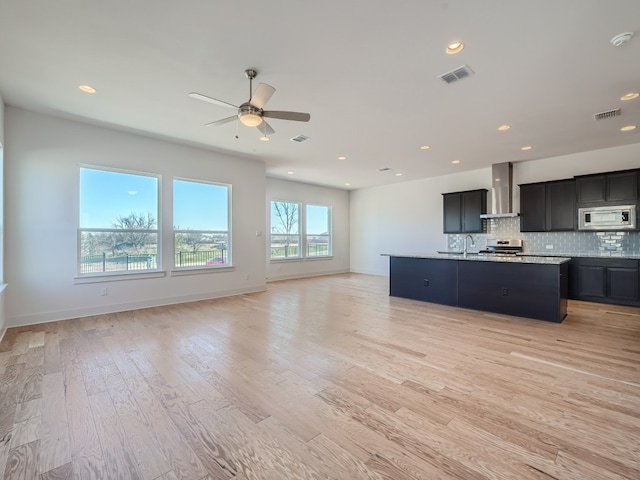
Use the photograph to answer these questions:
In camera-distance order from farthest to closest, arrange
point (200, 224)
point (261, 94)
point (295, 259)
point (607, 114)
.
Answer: point (295, 259) → point (200, 224) → point (607, 114) → point (261, 94)

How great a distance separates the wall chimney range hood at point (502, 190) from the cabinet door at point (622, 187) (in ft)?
5.14

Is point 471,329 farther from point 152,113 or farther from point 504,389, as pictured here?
point 152,113

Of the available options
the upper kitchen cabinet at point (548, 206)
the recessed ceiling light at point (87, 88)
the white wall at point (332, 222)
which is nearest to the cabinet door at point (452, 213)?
the upper kitchen cabinet at point (548, 206)

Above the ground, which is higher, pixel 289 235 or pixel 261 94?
pixel 261 94

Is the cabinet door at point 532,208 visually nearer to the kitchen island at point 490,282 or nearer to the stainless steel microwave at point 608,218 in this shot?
the stainless steel microwave at point 608,218

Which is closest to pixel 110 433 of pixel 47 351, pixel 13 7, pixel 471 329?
pixel 47 351

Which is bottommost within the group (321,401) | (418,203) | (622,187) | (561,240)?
(321,401)

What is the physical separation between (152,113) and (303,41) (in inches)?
107

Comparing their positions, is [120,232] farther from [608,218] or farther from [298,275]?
[608,218]

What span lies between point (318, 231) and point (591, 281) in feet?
22.1

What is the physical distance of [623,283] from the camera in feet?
16.8

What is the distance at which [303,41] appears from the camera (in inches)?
101

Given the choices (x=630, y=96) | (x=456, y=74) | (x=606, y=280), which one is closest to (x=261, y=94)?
(x=456, y=74)

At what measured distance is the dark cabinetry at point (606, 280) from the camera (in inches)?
198
